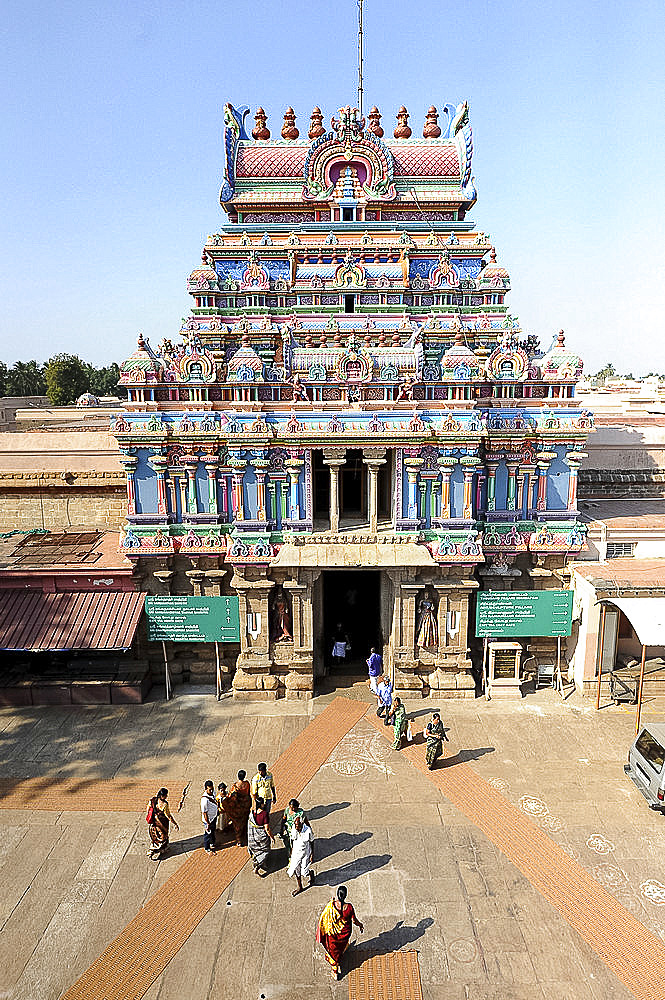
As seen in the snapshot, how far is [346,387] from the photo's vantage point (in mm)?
20062

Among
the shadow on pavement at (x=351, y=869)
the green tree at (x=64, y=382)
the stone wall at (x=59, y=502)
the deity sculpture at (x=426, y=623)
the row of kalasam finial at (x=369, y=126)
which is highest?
the row of kalasam finial at (x=369, y=126)

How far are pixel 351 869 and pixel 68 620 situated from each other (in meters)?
A: 12.3

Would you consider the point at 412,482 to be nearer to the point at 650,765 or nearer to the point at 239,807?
the point at 650,765

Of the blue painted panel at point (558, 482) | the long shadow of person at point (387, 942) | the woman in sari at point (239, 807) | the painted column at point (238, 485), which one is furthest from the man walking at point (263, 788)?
the blue painted panel at point (558, 482)

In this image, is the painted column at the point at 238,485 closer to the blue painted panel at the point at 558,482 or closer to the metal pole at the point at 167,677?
the metal pole at the point at 167,677

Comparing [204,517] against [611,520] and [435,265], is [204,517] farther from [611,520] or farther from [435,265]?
[611,520]

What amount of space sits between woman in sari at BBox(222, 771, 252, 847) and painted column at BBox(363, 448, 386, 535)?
9.01 metres

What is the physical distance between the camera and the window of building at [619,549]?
22.2 m

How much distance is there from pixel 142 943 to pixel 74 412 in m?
38.4

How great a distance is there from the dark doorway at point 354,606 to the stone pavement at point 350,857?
5.06m

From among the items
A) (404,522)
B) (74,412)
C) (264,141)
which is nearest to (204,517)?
(404,522)

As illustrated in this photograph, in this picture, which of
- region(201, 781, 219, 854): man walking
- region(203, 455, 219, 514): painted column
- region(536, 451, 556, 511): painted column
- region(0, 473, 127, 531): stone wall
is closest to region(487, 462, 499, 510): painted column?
region(536, 451, 556, 511): painted column

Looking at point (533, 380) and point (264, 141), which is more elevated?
point (264, 141)

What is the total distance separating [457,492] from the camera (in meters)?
20.4
